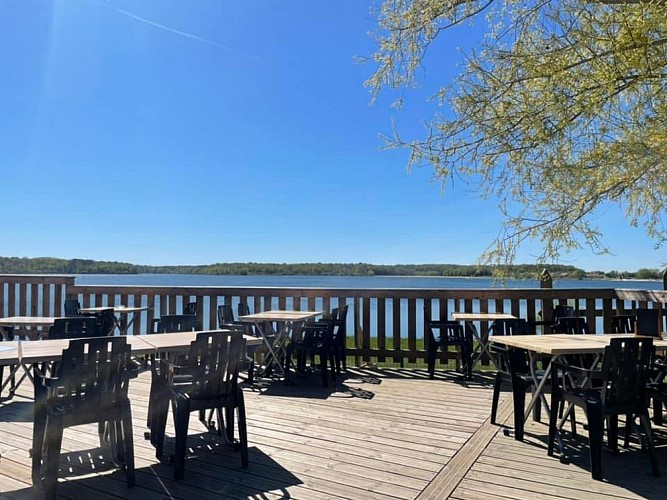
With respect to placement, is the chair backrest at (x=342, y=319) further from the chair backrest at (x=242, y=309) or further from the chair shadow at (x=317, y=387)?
the chair backrest at (x=242, y=309)

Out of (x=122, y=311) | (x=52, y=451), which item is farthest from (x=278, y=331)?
(x=52, y=451)

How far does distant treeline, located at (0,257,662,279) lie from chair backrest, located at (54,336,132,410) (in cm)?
343

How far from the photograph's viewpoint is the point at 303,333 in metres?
6.01

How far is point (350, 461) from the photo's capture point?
2.91m

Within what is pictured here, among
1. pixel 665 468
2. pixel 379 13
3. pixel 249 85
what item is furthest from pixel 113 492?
pixel 249 85

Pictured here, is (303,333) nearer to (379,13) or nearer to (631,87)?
(379,13)

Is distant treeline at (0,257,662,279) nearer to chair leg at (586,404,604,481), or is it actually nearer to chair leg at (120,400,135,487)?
chair leg at (586,404,604,481)

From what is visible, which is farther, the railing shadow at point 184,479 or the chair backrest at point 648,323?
the chair backrest at point 648,323

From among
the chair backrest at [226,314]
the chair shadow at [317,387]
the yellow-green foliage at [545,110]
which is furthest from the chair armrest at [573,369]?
the chair backrest at [226,314]

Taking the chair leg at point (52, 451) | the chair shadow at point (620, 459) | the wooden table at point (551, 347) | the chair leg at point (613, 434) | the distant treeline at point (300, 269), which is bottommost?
the chair shadow at point (620, 459)

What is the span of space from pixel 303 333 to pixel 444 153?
3.03m

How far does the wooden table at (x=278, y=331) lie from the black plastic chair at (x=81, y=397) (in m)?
2.64

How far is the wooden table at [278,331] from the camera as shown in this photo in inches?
207

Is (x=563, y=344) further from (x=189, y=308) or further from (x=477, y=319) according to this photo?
(x=189, y=308)
